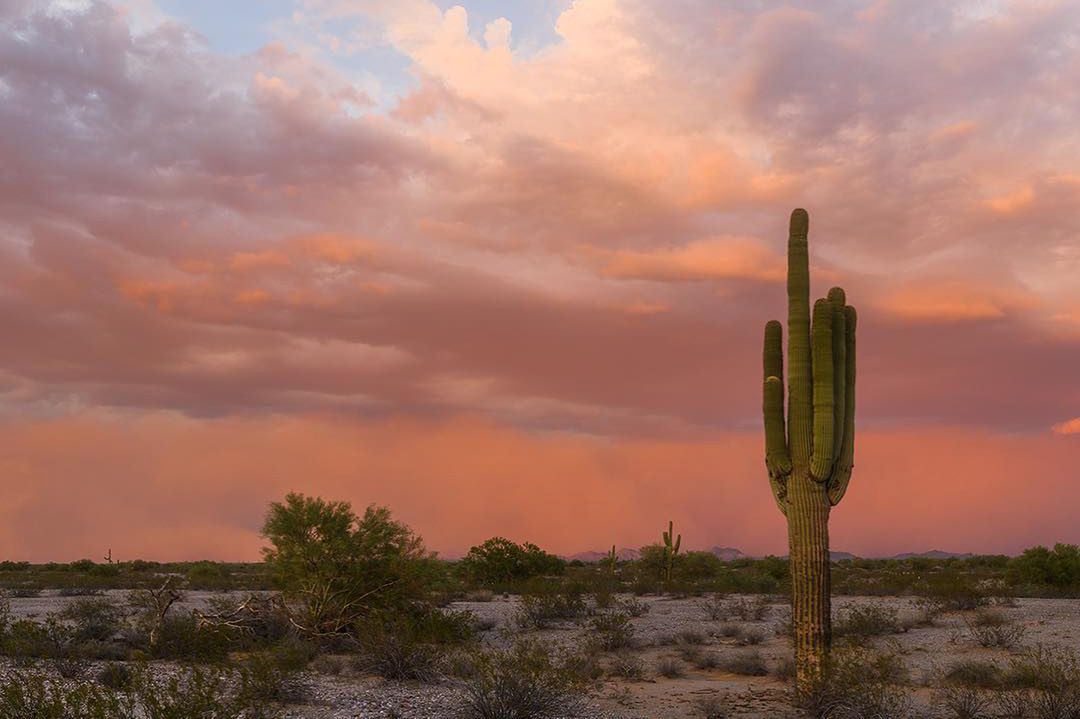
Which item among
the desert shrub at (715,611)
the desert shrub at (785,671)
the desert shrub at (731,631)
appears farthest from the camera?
the desert shrub at (715,611)

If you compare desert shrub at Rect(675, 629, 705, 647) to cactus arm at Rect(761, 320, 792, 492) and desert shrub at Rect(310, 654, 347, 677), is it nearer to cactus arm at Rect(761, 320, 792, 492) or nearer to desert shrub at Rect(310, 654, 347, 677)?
cactus arm at Rect(761, 320, 792, 492)

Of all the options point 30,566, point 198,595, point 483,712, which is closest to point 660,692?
point 483,712

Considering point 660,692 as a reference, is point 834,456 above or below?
above

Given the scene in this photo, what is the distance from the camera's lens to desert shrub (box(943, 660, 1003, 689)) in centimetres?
1496

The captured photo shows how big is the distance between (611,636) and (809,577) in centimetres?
719

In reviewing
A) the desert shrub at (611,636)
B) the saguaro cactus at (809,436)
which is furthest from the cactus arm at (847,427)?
the desert shrub at (611,636)

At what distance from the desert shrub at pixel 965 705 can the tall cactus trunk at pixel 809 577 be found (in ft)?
6.13

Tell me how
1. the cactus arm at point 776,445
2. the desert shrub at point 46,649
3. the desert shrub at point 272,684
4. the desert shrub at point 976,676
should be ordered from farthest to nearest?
the desert shrub at point 976,676
the cactus arm at point 776,445
the desert shrub at point 46,649
the desert shrub at point 272,684

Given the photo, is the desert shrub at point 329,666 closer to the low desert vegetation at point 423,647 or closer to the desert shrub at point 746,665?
the low desert vegetation at point 423,647

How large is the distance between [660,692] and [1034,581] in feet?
82.6

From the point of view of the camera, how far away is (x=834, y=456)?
46.5ft

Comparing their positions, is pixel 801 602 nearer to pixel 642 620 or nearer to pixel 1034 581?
pixel 642 620

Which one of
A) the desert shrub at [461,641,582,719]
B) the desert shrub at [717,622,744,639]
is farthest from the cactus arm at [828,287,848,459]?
the desert shrub at [717,622,744,639]

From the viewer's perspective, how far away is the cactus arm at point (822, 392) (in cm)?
1395
